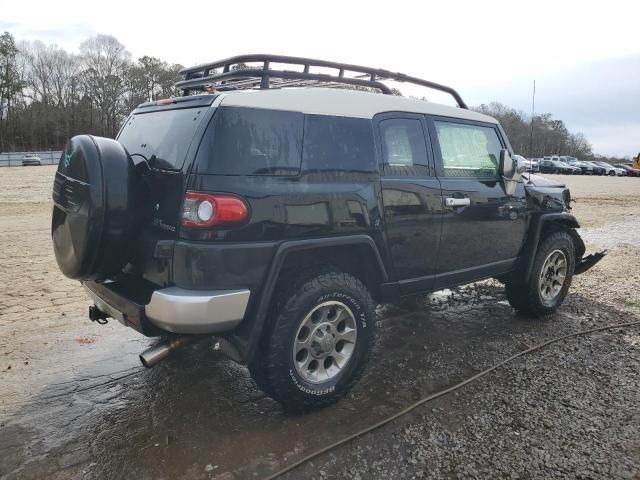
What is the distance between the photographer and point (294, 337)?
3.01m

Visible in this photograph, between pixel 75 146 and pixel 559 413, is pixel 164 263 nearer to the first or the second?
pixel 75 146

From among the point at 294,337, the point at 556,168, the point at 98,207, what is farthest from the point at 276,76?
the point at 556,168

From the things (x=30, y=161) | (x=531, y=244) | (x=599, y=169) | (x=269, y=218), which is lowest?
(x=30, y=161)

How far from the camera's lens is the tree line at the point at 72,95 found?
224 feet

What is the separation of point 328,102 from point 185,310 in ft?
5.32

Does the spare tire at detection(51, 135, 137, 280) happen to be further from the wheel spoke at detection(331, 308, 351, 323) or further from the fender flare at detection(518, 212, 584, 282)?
the fender flare at detection(518, 212, 584, 282)

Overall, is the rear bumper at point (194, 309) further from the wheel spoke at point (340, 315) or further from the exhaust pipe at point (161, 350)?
the wheel spoke at point (340, 315)

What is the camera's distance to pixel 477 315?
17.3 ft

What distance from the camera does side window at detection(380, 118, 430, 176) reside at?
3551mm

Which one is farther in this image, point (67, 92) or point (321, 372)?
point (67, 92)

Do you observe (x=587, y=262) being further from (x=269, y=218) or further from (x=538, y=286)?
(x=269, y=218)

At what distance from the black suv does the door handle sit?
2 cm

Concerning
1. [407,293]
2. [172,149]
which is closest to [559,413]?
[407,293]

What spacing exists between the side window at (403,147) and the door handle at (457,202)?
28cm
